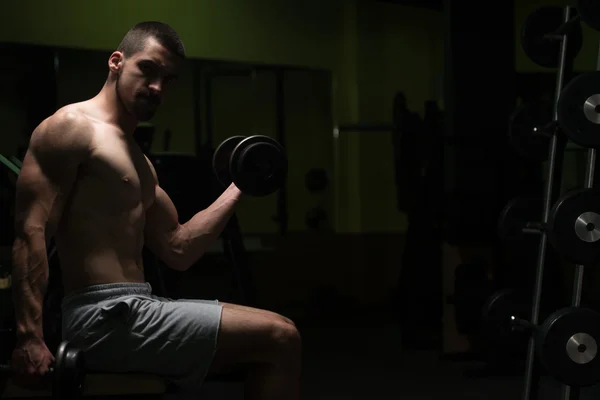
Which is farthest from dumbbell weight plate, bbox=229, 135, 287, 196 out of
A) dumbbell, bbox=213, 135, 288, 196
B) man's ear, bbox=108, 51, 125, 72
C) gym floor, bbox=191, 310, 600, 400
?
gym floor, bbox=191, 310, 600, 400

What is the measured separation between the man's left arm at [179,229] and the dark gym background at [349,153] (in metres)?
0.70

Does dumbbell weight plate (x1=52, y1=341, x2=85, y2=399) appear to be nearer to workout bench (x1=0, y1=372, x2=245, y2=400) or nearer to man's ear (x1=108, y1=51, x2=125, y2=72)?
man's ear (x1=108, y1=51, x2=125, y2=72)

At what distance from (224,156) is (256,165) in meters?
0.20

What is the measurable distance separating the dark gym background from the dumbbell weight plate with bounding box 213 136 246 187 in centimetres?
68

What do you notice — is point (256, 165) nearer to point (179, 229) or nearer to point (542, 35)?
point (179, 229)

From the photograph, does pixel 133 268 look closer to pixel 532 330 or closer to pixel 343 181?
pixel 532 330

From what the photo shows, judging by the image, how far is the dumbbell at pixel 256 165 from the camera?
1.99m

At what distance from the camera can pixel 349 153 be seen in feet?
16.8

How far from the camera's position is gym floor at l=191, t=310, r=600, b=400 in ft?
10.6

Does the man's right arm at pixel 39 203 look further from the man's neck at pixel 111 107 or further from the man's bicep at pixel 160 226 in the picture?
the man's bicep at pixel 160 226

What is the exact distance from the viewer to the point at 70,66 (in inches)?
149

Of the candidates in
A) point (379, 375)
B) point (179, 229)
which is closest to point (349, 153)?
point (379, 375)

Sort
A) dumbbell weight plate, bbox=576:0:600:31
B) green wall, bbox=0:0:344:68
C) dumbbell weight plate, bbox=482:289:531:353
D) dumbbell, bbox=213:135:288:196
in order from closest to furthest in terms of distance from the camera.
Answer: dumbbell, bbox=213:135:288:196
dumbbell weight plate, bbox=576:0:600:31
dumbbell weight plate, bbox=482:289:531:353
green wall, bbox=0:0:344:68

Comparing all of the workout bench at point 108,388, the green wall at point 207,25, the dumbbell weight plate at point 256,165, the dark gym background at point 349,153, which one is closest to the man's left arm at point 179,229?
the dumbbell weight plate at point 256,165
